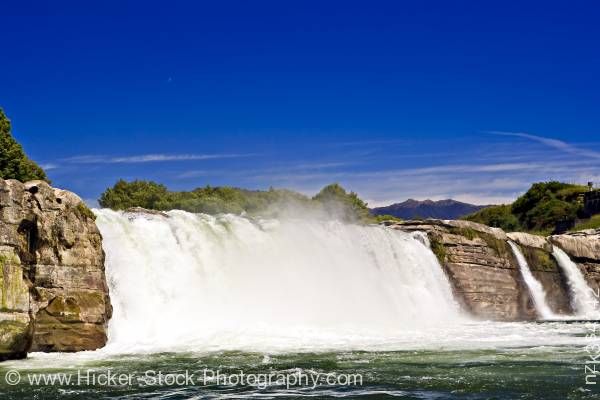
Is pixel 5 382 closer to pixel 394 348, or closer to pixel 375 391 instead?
pixel 375 391

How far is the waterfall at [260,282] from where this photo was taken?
28.8 metres

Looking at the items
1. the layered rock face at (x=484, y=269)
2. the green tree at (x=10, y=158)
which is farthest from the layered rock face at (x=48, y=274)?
the layered rock face at (x=484, y=269)

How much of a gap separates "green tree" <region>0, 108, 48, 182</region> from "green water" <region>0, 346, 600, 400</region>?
1912 centimetres

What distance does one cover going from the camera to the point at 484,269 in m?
47.4

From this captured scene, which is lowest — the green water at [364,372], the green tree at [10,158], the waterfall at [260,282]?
the green water at [364,372]

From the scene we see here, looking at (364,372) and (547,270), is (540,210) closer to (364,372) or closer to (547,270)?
(547,270)

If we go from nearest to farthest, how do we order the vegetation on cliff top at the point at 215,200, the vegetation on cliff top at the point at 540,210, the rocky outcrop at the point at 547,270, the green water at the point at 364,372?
the green water at the point at 364,372 → the rocky outcrop at the point at 547,270 → the vegetation on cliff top at the point at 215,200 → the vegetation on cliff top at the point at 540,210

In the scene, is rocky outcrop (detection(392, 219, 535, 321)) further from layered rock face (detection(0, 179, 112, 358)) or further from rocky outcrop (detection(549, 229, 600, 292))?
layered rock face (detection(0, 179, 112, 358))

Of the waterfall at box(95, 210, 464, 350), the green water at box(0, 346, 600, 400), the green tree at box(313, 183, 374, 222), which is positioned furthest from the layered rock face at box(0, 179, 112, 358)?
the green tree at box(313, 183, 374, 222)

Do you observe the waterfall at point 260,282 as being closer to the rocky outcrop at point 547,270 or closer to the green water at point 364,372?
the green water at point 364,372

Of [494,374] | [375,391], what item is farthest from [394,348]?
[375,391]

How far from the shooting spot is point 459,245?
47.2 m

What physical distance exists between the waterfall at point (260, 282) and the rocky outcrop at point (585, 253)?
1373cm

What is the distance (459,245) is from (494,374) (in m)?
27.9
